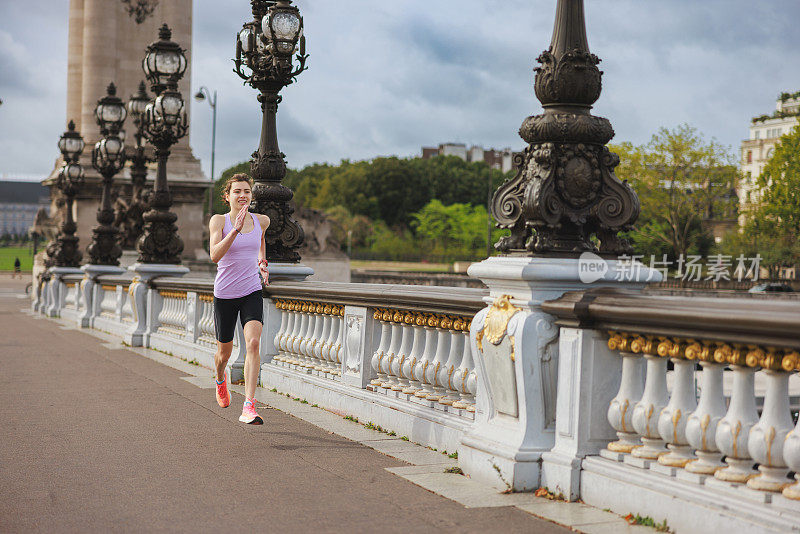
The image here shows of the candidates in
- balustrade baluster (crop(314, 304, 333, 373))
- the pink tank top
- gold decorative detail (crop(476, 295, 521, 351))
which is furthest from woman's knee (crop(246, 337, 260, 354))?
gold decorative detail (crop(476, 295, 521, 351))

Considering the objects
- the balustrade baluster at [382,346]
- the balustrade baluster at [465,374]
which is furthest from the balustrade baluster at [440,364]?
the balustrade baluster at [382,346]

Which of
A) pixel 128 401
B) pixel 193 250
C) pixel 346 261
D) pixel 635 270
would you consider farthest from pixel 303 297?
pixel 346 261

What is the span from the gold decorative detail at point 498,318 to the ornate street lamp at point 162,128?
1273 centimetres

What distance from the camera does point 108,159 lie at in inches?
992

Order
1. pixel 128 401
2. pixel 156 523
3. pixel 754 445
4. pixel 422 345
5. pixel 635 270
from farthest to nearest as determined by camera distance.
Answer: pixel 128 401 → pixel 422 345 → pixel 635 270 → pixel 156 523 → pixel 754 445

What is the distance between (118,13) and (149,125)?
87.7 feet

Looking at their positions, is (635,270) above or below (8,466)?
above

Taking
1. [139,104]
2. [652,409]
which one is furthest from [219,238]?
[139,104]

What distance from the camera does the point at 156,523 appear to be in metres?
5.41

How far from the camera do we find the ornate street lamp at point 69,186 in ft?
101

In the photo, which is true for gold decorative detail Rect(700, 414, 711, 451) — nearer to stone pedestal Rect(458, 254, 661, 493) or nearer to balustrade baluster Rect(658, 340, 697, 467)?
balustrade baluster Rect(658, 340, 697, 467)

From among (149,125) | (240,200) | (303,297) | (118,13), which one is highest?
(118,13)

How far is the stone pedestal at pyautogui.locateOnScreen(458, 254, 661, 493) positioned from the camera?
592 cm

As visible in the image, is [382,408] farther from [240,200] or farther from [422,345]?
[240,200]
